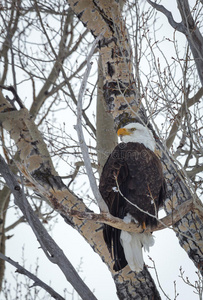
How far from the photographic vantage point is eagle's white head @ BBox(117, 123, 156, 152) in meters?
4.07

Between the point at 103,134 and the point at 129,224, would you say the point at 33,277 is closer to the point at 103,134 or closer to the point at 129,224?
the point at 129,224

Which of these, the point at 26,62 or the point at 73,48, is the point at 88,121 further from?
the point at 73,48

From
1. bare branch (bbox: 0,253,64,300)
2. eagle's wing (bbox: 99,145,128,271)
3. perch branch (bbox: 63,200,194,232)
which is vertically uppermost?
eagle's wing (bbox: 99,145,128,271)

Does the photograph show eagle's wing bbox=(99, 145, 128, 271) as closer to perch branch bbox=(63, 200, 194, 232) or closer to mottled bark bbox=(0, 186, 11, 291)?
perch branch bbox=(63, 200, 194, 232)

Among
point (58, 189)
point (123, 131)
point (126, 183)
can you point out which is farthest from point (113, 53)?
point (58, 189)

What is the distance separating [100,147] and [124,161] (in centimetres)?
107

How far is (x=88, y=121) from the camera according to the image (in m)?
5.16

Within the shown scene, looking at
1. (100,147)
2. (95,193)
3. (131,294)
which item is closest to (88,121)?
(100,147)

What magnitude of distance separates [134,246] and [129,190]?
1.63 ft

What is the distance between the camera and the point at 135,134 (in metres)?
4.09

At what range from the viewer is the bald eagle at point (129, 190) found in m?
3.77

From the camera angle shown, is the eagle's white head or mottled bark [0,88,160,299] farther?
the eagle's white head

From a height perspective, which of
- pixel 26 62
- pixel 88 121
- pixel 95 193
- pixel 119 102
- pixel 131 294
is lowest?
pixel 131 294

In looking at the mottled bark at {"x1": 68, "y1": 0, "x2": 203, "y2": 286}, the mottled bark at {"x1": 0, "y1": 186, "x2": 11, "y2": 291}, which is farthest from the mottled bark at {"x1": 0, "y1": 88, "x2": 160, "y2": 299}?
the mottled bark at {"x1": 0, "y1": 186, "x2": 11, "y2": 291}
